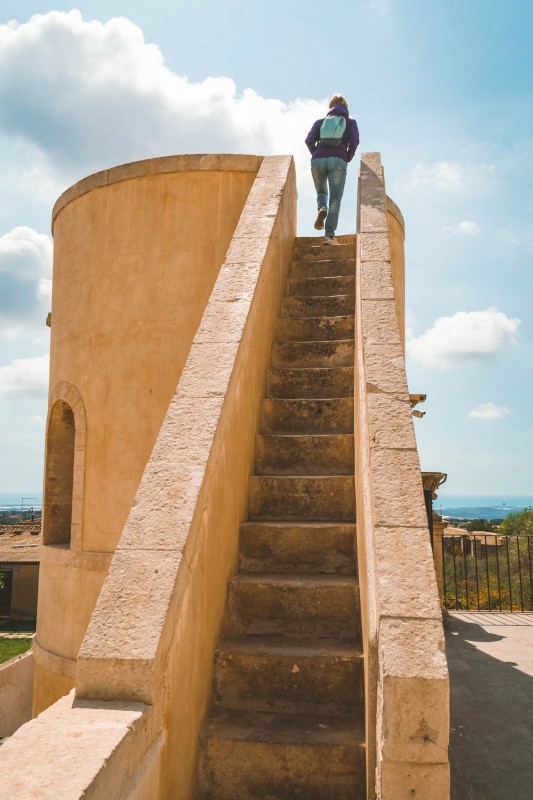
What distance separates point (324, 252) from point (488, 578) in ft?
→ 24.1

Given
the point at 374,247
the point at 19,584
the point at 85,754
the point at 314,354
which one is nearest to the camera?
the point at 85,754

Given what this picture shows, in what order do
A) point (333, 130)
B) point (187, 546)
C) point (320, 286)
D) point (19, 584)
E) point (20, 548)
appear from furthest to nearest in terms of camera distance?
point (20, 548), point (19, 584), point (333, 130), point (320, 286), point (187, 546)

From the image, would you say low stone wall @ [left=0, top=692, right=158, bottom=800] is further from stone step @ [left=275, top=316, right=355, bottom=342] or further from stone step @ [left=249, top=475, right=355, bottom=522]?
stone step @ [left=275, top=316, right=355, bottom=342]

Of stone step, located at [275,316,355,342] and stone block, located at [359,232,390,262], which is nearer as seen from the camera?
stone block, located at [359,232,390,262]

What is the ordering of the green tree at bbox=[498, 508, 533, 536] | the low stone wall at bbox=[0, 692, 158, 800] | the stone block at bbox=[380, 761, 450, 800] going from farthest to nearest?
the green tree at bbox=[498, 508, 533, 536], the stone block at bbox=[380, 761, 450, 800], the low stone wall at bbox=[0, 692, 158, 800]

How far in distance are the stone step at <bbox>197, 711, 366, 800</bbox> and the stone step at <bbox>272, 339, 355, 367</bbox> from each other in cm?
301

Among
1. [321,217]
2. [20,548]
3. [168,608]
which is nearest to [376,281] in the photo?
[168,608]

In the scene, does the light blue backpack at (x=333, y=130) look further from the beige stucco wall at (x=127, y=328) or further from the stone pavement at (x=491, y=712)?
the stone pavement at (x=491, y=712)

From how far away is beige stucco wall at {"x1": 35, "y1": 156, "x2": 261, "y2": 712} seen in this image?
21.7 ft

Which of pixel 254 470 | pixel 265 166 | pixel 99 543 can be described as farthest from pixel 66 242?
pixel 254 470

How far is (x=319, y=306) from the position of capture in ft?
19.3

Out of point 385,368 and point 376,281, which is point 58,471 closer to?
point 376,281

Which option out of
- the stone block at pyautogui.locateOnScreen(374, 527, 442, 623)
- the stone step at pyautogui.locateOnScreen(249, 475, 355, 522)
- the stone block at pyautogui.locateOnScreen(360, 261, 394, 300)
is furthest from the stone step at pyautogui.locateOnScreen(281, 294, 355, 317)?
the stone block at pyautogui.locateOnScreen(374, 527, 442, 623)

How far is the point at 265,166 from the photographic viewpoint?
6539mm
